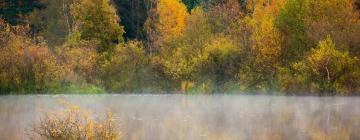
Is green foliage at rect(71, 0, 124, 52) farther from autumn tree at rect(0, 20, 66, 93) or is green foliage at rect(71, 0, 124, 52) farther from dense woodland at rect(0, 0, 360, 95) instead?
autumn tree at rect(0, 20, 66, 93)

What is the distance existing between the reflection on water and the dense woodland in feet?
10.8

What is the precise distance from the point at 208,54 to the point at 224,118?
22268 mm

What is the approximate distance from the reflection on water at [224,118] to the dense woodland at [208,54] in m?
3.28

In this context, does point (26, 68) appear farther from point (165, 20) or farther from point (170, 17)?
point (170, 17)

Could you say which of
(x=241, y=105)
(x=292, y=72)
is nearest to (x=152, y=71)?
(x=292, y=72)

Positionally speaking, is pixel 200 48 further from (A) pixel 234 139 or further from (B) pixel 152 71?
(A) pixel 234 139

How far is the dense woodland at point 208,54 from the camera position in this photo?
47.0m

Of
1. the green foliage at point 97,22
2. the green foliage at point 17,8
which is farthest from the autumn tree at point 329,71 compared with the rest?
the green foliage at point 17,8

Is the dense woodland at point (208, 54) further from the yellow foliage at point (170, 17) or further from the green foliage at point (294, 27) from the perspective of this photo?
the yellow foliage at point (170, 17)

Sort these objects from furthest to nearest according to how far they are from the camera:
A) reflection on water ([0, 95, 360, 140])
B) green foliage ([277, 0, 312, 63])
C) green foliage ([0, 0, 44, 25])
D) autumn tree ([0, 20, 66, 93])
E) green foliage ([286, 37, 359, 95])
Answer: green foliage ([0, 0, 44, 25]), autumn tree ([0, 20, 66, 93]), green foliage ([277, 0, 312, 63]), green foliage ([286, 37, 359, 95]), reflection on water ([0, 95, 360, 140])

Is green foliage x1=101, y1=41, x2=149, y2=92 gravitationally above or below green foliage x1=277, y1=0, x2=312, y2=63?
below

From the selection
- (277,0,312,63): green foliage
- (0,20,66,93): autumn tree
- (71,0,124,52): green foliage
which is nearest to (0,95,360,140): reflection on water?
(0,20,66,93): autumn tree

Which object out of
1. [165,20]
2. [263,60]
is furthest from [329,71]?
[165,20]

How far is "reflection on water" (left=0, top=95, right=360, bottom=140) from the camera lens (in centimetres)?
2397
